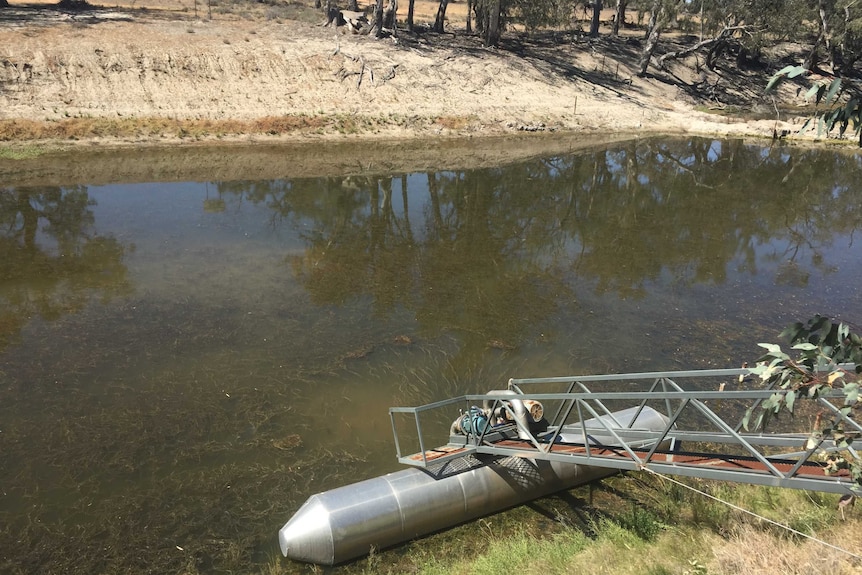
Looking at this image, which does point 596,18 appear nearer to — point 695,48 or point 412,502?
point 695,48

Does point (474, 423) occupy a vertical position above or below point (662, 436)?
below

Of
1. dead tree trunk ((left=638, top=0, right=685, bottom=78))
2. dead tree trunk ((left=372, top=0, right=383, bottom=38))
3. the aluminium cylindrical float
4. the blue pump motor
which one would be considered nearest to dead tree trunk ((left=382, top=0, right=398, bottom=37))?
dead tree trunk ((left=372, top=0, right=383, bottom=38))

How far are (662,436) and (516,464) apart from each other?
3246 millimetres

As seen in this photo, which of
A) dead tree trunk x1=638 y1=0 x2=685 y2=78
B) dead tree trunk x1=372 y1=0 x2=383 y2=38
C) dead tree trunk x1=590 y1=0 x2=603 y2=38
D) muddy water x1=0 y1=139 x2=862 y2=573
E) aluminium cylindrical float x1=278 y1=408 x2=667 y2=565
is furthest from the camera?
dead tree trunk x1=590 y1=0 x2=603 y2=38

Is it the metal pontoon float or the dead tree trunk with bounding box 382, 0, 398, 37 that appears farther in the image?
the dead tree trunk with bounding box 382, 0, 398, 37

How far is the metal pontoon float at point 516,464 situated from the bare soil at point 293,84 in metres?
31.1

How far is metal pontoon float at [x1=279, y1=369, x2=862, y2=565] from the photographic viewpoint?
27.0 ft

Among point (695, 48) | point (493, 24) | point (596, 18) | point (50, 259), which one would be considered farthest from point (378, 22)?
point (50, 259)

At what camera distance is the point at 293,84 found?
141 ft

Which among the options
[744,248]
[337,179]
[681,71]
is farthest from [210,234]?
[681,71]

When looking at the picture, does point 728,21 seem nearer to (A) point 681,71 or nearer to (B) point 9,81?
(A) point 681,71

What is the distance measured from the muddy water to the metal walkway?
1.07 metres

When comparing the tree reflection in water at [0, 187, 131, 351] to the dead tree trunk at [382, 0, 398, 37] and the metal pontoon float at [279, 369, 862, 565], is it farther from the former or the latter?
the dead tree trunk at [382, 0, 398, 37]

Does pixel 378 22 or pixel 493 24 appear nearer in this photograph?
pixel 378 22
